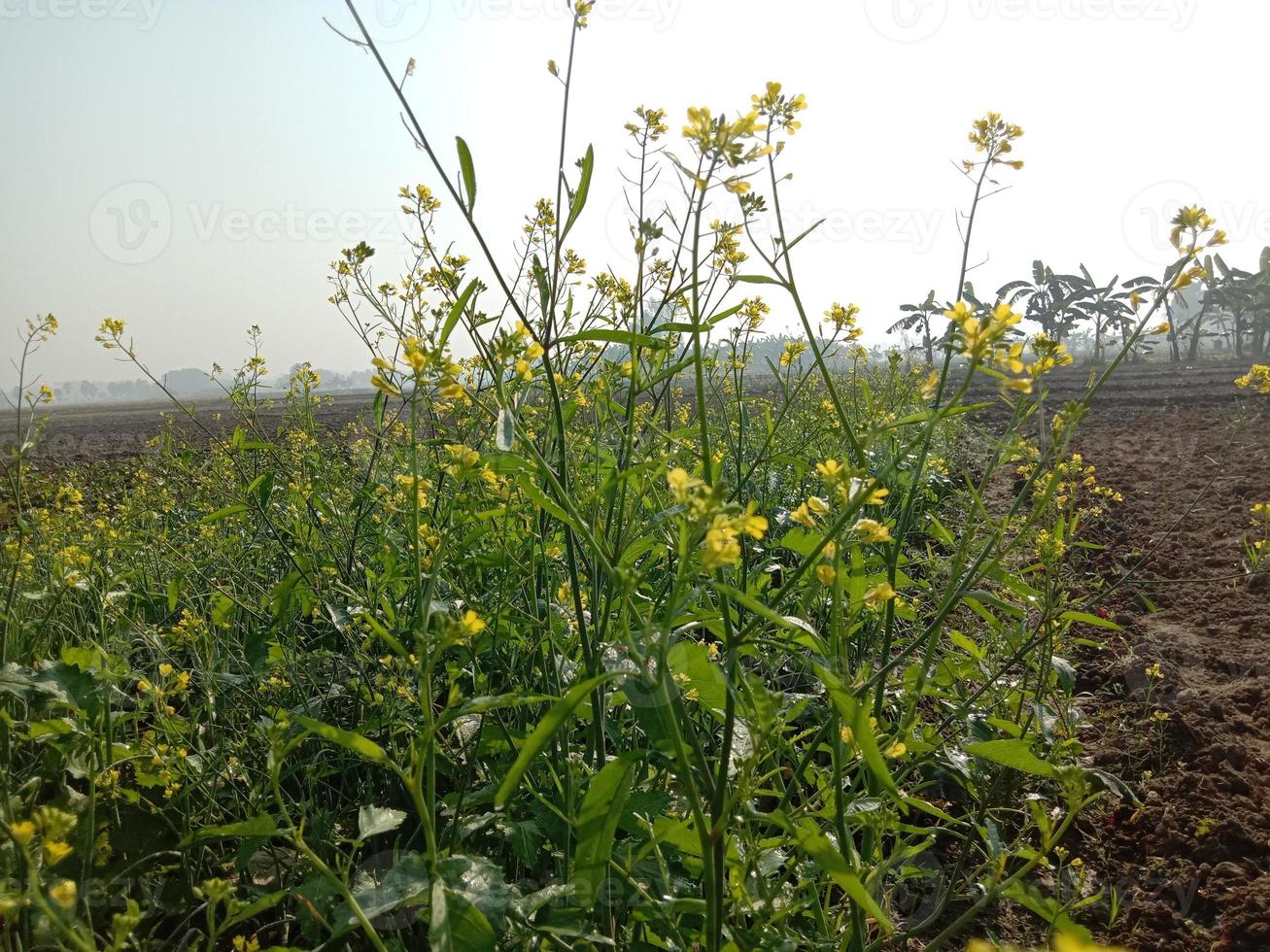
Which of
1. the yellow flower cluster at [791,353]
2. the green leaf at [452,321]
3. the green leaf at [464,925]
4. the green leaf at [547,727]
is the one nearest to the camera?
the green leaf at [547,727]

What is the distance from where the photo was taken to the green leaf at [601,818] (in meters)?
0.91

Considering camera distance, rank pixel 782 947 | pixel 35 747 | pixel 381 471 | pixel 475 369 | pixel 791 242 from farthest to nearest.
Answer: pixel 381 471 → pixel 475 369 → pixel 35 747 → pixel 791 242 → pixel 782 947

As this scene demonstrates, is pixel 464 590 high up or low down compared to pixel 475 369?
down

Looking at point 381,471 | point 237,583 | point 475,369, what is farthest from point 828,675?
point 381,471

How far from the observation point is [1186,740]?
2.53m

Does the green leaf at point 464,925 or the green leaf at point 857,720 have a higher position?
the green leaf at point 857,720

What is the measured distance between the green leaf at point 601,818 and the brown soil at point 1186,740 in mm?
1120

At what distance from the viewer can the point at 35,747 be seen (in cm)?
177

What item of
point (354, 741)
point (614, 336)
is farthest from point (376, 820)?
point (614, 336)

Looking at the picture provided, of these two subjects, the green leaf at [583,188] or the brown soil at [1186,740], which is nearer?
the green leaf at [583,188]

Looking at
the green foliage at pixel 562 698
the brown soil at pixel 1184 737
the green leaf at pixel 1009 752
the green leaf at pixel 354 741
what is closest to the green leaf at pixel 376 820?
the green foliage at pixel 562 698

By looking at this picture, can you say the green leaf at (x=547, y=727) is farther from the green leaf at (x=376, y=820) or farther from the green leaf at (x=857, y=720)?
the green leaf at (x=376, y=820)

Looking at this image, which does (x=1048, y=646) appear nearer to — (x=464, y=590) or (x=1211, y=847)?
(x=1211, y=847)

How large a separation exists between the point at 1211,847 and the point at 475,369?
97.7 inches
